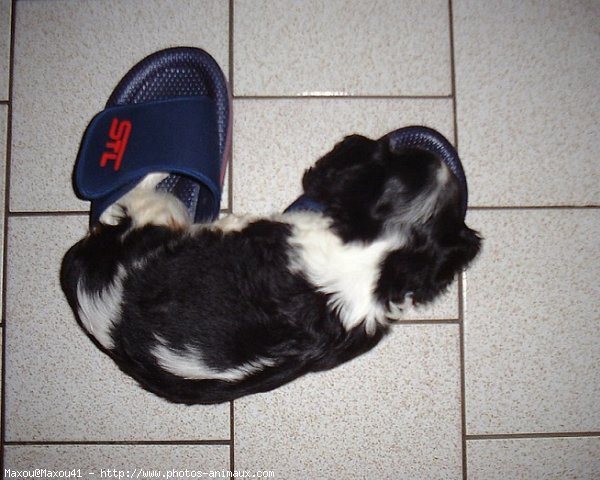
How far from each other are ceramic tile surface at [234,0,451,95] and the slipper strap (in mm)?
271

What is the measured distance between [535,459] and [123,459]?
1.33m

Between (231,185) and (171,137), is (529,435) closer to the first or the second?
(231,185)

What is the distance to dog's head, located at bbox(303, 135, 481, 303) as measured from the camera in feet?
3.20

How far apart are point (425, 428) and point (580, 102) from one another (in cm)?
116

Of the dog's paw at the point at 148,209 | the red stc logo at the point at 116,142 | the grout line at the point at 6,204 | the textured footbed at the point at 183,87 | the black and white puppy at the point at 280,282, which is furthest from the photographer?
the grout line at the point at 6,204

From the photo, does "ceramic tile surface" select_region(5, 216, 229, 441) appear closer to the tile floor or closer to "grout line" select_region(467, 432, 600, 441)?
the tile floor

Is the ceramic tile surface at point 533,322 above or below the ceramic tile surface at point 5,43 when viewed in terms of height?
below

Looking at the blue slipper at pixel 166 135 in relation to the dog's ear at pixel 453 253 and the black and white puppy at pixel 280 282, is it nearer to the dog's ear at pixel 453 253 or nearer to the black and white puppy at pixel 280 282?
the black and white puppy at pixel 280 282

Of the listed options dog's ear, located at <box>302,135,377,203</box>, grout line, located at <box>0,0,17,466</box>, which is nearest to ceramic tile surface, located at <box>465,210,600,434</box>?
dog's ear, located at <box>302,135,377,203</box>

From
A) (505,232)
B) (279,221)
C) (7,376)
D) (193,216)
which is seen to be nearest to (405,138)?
(505,232)

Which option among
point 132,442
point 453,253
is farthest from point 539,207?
point 132,442

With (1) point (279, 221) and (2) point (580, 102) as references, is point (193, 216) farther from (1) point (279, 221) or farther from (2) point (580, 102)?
(2) point (580, 102)

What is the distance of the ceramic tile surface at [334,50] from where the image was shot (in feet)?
4.87

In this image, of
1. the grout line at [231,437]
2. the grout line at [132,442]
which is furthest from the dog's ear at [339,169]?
the grout line at [132,442]
